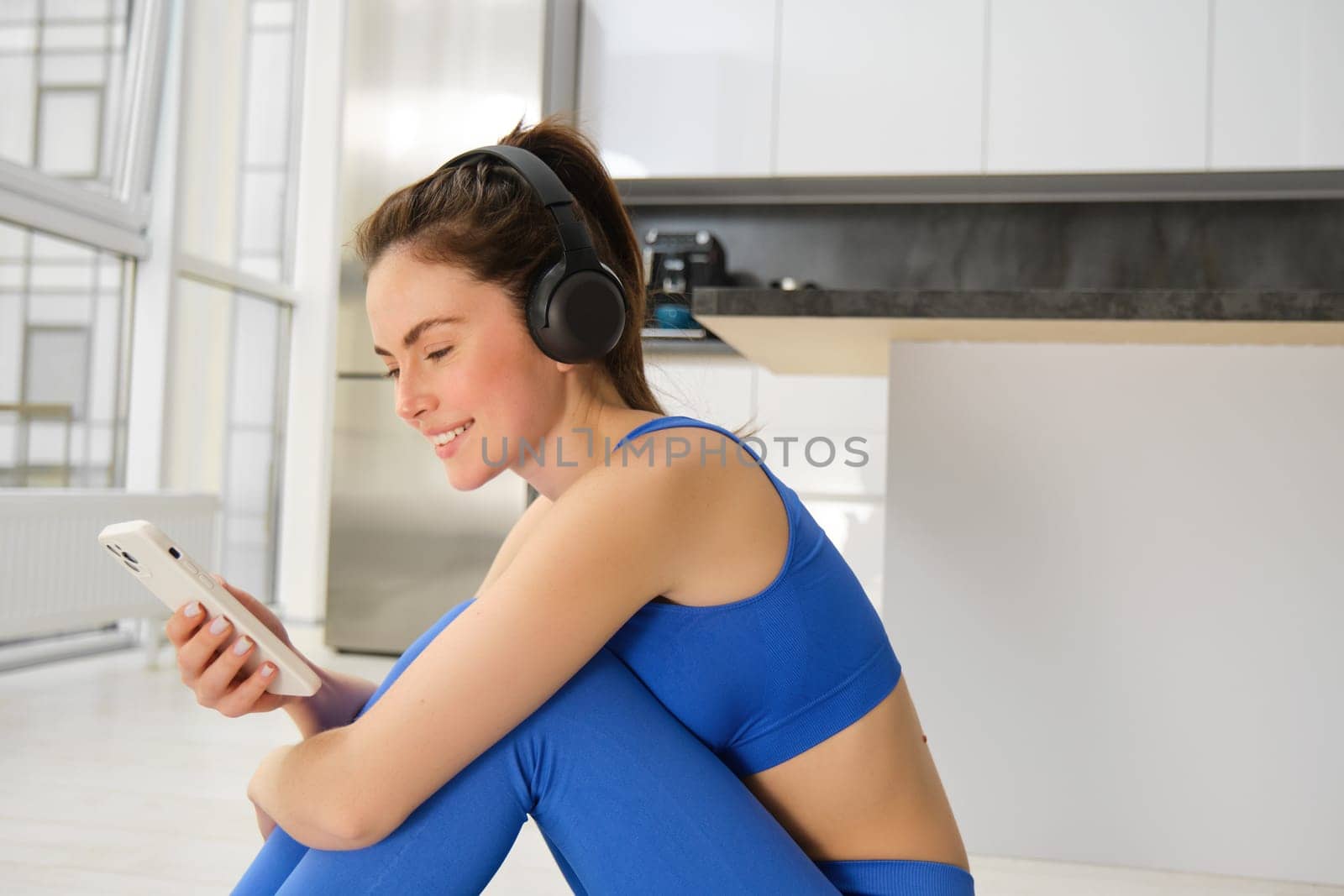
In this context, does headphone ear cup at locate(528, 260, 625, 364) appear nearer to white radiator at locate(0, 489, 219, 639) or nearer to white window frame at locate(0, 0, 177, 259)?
white radiator at locate(0, 489, 219, 639)

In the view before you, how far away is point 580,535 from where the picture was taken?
0.76m

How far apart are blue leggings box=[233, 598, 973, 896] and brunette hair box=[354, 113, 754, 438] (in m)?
0.34

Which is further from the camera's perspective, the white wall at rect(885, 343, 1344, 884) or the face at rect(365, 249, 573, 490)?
the white wall at rect(885, 343, 1344, 884)

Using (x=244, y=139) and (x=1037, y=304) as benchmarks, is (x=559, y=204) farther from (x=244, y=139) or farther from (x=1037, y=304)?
(x=244, y=139)

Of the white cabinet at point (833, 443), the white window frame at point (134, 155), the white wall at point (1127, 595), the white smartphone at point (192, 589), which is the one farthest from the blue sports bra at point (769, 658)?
the white window frame at point (134, 155)

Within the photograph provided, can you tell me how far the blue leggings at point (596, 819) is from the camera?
758 millimetres

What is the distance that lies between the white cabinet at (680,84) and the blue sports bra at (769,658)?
3.13 metres

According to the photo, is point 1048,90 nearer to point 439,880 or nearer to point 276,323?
point 276,323

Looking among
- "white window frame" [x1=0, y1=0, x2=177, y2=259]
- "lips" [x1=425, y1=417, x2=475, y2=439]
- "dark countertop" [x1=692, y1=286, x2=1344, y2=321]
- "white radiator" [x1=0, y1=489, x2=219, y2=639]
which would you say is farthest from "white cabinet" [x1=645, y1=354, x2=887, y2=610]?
"lips" [x1=425, y1=417, x2=475, y2=439]

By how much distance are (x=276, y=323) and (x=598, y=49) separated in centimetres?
168

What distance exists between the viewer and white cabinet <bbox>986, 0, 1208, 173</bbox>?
350cm

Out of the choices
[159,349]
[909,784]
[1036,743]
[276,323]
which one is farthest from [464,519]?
[909,784]

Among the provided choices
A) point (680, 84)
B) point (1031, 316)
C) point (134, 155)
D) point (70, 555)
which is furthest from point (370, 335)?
point (1031, 316)

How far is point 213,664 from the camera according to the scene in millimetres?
827
